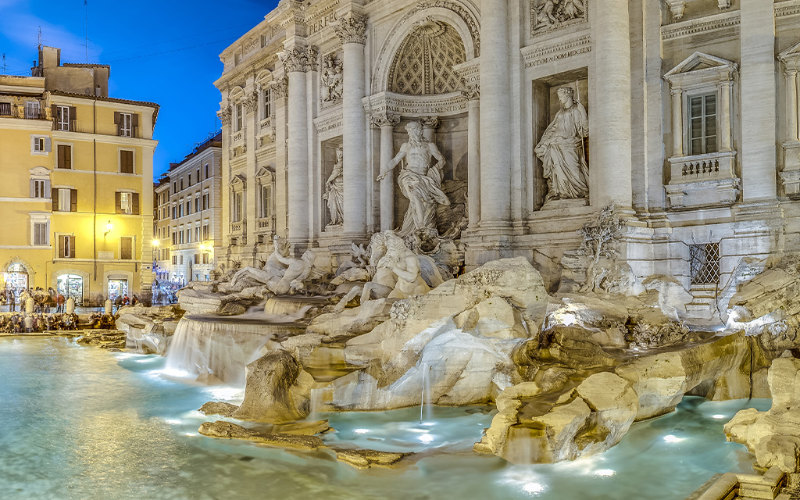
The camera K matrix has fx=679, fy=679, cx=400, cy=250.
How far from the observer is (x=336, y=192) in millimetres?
21328

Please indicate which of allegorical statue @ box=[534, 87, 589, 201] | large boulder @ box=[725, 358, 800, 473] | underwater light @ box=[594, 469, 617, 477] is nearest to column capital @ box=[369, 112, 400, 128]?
allegorical statue @ box=[534, 87, 589, 201]

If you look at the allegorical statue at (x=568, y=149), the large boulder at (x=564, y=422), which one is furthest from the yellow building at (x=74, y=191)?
the large boulder at (x=564, y=422)

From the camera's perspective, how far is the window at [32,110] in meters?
32.4

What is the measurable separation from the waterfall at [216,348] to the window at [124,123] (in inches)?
828

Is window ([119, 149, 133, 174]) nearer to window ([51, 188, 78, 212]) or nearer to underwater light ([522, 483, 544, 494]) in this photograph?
window ([51, 188, 78, 212])

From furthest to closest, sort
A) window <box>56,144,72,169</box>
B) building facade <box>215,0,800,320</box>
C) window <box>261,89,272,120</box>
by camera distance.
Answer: window <box>56,144,72,169</box> < window <box>261,89,272,120</box> < building facade <box>215,0,800,320</box>

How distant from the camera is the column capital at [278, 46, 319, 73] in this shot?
22.0m

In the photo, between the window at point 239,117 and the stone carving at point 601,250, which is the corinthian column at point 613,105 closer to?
the stone carving at point 601,250

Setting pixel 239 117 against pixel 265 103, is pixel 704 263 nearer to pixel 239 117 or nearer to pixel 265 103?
pixel 265 103

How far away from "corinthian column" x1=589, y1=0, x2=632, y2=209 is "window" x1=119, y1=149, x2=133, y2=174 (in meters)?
26.4

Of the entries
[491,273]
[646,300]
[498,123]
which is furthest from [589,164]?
[491,273]

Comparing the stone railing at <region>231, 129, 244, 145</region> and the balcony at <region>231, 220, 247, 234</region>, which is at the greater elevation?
the stone railing at <region>231, 129, 244, 145</region>

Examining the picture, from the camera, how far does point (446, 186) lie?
1877cm

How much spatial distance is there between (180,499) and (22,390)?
742 centimetres
